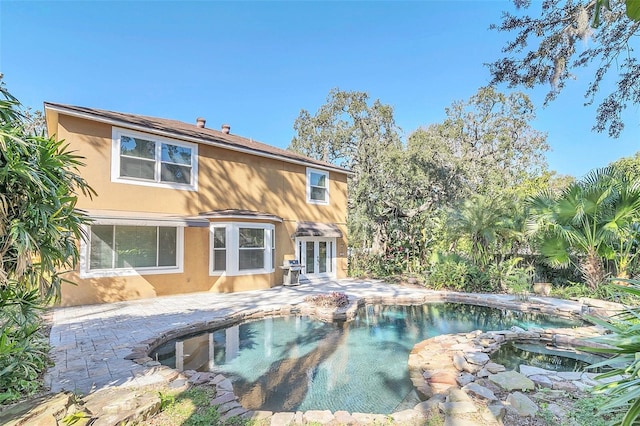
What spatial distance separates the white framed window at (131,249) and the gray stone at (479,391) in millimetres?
11285

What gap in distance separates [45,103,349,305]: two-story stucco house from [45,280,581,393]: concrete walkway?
869mm

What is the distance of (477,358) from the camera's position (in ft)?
20.9

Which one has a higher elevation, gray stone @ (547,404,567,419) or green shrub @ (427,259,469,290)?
green shrub @ (427,259,469,290)

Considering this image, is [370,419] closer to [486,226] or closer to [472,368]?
[472,368]

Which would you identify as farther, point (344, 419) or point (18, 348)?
point (18, 348)

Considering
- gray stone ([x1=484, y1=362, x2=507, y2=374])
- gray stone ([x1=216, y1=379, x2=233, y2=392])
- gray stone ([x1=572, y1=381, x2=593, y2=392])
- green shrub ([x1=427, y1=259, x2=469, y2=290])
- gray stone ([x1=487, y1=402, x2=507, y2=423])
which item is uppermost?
green shrub ([x1=427, y1=259, x2=469, y2=290])

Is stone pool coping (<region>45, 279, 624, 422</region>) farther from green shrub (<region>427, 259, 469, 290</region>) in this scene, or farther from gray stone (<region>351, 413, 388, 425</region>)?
gray stone (<region>351, 413, 388, 425</region>)

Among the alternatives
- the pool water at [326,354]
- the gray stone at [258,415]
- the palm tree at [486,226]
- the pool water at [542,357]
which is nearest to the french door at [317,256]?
the pool water at [326,354]

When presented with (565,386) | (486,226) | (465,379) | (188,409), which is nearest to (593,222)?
(486,226)

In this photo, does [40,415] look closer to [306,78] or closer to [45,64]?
[45,64]

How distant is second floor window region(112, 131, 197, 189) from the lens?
11.9 m

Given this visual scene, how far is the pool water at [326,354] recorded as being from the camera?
211 inches

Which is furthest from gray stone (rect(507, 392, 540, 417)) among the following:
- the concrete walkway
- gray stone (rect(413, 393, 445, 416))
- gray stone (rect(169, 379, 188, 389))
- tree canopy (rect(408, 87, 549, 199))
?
tree canopy (rect(408, 87, 549, 199))

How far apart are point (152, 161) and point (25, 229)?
949cm
